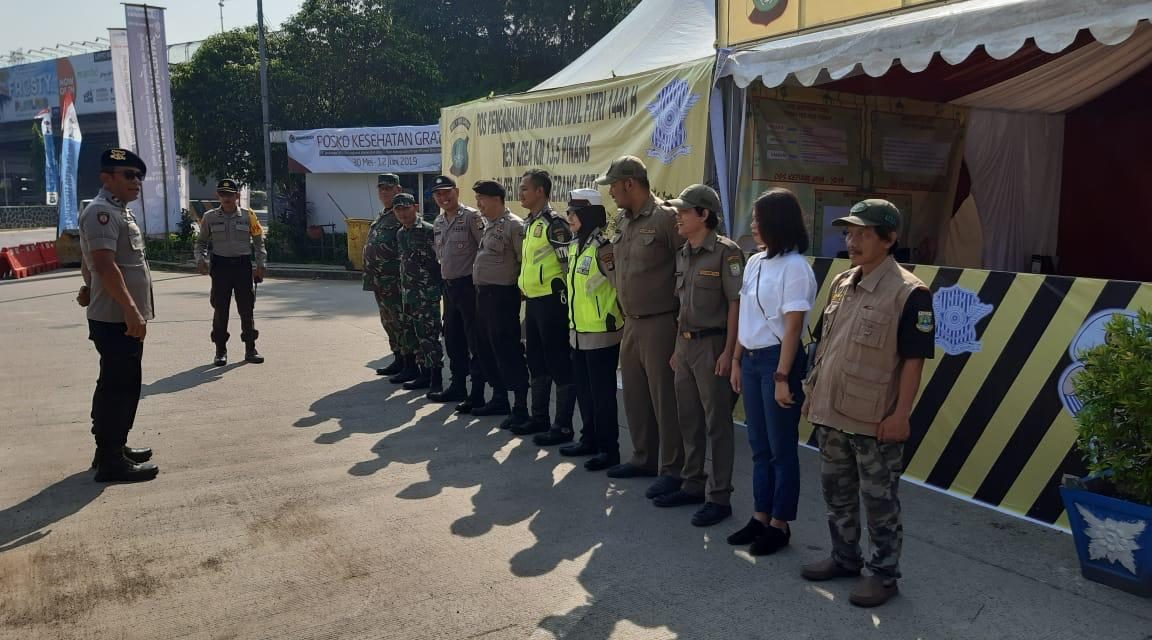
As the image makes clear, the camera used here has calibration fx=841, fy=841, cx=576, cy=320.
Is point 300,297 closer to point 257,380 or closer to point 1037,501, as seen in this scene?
point 257,380

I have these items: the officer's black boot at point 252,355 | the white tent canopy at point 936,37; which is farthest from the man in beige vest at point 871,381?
the officer's black boot at point 252,355

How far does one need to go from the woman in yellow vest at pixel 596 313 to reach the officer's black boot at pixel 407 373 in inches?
111

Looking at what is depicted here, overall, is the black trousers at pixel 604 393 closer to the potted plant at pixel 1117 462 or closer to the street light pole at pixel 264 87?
the potted plant at pixel 1117 462

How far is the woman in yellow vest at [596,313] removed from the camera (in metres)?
5.13

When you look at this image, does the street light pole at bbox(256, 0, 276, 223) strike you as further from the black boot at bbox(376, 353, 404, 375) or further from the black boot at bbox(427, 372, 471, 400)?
the black boot at bbox(427, 372, 471, 400)

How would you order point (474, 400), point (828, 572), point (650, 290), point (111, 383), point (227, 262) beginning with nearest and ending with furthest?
point (828, 572)
point (650, 290)
point (111, 383)
point (474, 400)
point (227, 262)

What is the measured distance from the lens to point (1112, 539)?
352 cm

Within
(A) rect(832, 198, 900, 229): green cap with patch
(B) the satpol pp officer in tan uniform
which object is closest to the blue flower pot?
(A) rect(832, 198, 900, 229): green cap with patch

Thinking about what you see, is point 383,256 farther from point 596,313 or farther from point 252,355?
point 596,313

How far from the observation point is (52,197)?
65.6ft

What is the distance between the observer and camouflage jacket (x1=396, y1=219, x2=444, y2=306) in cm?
748

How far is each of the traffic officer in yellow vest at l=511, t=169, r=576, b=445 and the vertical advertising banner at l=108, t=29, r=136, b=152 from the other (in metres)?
17.2

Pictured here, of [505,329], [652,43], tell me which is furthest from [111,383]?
[652,43]

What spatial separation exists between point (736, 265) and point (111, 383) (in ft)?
12.2
